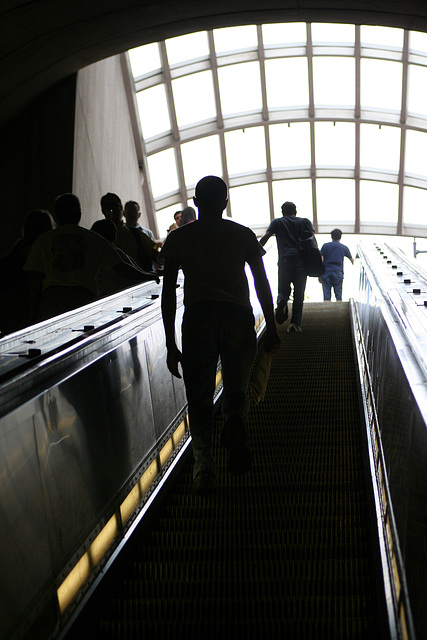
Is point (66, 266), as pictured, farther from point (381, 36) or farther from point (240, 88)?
point (240, 88)

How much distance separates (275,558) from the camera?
11.1 ft

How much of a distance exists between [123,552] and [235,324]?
4.17 ft

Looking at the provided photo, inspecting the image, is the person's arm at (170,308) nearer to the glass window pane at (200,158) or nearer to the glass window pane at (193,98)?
the glass window pane at (193,98)

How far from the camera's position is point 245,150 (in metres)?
23.0

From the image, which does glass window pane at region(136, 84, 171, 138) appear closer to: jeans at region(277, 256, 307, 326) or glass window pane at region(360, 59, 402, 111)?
glass window pane at region(360, 59, 402, 111)

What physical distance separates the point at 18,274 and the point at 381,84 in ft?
60.8

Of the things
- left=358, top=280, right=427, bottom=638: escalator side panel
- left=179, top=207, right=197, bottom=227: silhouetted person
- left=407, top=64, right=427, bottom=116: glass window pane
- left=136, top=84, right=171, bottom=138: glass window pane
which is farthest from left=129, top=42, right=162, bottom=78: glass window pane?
left=358, top=280, right=427, bottom=638: escalator side panel

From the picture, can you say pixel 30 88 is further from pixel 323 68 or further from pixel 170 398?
pixel 323 68

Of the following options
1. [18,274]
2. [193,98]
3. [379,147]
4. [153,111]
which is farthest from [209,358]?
[379,147]

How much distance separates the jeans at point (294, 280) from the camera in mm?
9273

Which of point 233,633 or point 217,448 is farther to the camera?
point 217,448

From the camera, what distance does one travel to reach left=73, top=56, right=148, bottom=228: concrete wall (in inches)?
502

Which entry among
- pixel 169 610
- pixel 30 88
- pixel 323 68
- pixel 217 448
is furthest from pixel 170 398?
pixel 323 68

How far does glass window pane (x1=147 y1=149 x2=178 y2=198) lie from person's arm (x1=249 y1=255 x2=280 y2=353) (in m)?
19.1
